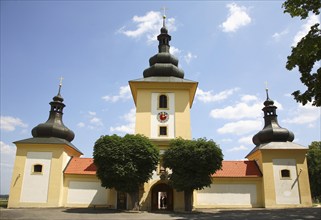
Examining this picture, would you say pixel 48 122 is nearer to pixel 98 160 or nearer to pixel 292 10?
pixel 98 160

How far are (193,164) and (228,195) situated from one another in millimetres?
6874

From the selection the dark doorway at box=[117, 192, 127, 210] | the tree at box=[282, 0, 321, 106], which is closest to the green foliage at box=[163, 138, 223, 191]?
the dark doorway at box=[117, 192, 127, 210]

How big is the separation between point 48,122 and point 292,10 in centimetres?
2651

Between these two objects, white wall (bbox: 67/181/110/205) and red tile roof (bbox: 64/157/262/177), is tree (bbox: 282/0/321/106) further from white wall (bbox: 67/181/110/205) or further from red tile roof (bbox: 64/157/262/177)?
white wall (bbox: 67/181/110/205)

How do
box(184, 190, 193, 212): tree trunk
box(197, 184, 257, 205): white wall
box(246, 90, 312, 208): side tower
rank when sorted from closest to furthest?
box(184, 190, 193, 212): tree trunk, box(246, 90, 312, 208): side tower, box(197, 184, 257, 205): white wall

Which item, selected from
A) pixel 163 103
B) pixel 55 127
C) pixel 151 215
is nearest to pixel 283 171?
pixel 163 103

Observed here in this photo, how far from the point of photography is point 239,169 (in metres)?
30.1

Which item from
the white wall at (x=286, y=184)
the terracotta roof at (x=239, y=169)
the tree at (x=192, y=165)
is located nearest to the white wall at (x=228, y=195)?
the terracotta roof at (x=239, y=169)

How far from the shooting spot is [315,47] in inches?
420

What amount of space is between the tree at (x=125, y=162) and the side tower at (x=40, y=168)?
19.7 feet

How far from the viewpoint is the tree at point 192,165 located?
79.0ft

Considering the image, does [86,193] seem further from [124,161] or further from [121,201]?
[124,161]

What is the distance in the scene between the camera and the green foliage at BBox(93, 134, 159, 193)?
923 inches

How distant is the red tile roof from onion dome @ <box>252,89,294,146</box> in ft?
9.43
